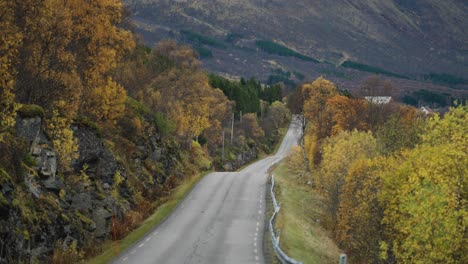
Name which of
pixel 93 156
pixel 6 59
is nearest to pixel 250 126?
pixel 93 156

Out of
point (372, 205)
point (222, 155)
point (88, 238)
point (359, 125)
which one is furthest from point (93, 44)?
point (222, 155)

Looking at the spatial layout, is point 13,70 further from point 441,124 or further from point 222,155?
point 222,155

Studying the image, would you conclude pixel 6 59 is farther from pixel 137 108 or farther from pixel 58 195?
pixel 137 108

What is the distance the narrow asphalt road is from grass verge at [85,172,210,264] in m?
0.48

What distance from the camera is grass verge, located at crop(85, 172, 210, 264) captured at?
26688 millimetres

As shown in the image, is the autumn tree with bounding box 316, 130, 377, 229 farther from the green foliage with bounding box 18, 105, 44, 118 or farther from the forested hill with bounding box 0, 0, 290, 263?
the green foliage with bounding box 18, 105, 44, 118

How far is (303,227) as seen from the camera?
39344 millimetres

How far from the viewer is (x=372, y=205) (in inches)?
1403

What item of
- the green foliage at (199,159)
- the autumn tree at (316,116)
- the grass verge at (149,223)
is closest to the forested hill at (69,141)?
the grass verge at (149,223)

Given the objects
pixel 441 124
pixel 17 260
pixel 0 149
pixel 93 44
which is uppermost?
pixel 93 44

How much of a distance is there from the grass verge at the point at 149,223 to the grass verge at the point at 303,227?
8.11 meters

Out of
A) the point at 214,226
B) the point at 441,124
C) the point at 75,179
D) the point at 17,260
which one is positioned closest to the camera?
the point at 17,260

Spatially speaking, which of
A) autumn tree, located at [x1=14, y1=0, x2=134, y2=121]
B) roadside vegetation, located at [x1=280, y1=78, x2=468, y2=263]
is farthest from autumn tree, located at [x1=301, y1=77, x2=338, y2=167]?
autumn tree, located at [x1=14, y1=0, x2=134, y2=121]

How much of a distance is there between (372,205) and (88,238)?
725 inches
